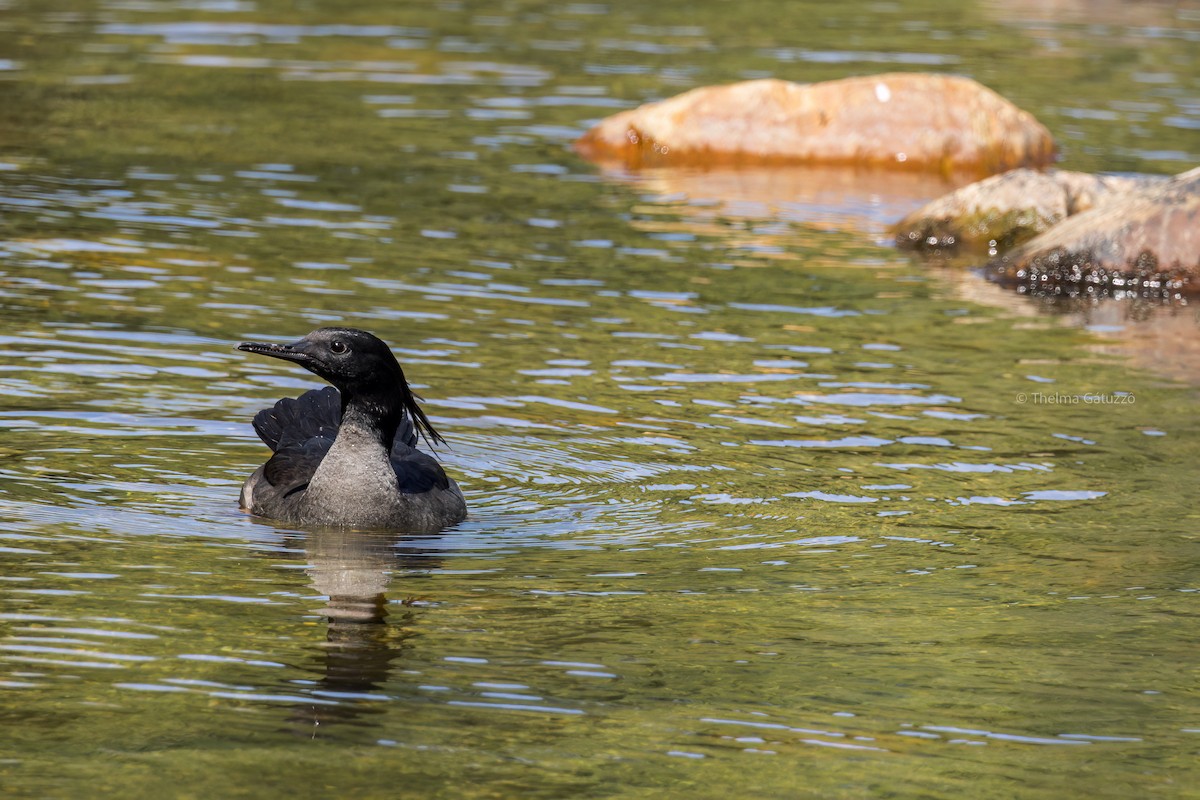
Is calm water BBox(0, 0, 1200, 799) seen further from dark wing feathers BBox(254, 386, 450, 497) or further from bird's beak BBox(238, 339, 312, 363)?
bird's beak BBox(238, 339, 312, 363)

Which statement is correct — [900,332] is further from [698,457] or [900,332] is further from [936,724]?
[936,724]

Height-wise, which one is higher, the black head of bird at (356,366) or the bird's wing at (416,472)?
the black head of bird at (356,366)

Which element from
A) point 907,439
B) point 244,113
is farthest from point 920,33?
point 907,439

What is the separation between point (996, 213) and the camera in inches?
717

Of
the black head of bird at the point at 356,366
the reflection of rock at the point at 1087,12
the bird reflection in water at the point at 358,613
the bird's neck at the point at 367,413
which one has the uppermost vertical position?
the reflection of rock at the point at 1087,12

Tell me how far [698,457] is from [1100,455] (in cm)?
233

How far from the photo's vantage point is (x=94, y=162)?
62.2 ft

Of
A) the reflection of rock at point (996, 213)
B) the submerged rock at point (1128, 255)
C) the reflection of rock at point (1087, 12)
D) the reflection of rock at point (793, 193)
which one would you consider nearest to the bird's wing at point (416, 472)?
the reflection of rock at point (793, 193)

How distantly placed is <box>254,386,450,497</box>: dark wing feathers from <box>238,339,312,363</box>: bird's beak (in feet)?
Answer: 2.10

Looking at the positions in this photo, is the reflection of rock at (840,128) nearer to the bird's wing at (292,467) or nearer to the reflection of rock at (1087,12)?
the reflection of rock at (1087,12)

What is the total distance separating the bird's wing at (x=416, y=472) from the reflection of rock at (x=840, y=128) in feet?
39.1

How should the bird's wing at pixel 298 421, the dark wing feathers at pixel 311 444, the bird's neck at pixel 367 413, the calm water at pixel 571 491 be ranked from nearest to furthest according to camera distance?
the calm water at pixel 571 491 < the bird's neck at pixel 367 413 < the dark wing feathers at pixel 311 444 < the bird's wing at pixel 298 421

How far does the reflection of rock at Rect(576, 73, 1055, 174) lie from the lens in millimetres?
21828

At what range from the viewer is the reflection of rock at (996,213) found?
59.1 ft
